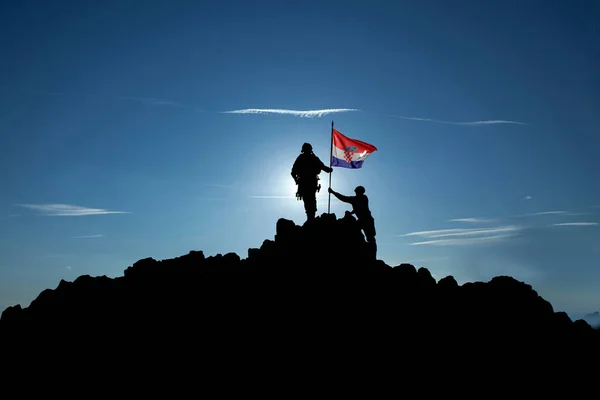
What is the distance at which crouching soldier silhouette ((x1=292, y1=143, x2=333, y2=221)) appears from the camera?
1022 inches

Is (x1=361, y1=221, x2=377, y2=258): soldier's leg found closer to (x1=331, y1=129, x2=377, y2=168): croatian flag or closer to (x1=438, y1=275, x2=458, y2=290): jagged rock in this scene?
(x1=331, y1=129, x2=377, y2=168): croatian flag

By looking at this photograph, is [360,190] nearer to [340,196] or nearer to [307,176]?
[340,196]

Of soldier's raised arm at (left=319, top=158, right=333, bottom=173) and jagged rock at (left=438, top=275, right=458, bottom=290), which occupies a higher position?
soldier's raised arm at (left=319, top=158, right=333, bottom=173)

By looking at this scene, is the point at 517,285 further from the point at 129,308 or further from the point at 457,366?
the point at 129,308

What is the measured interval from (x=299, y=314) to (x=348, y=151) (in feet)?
37.7

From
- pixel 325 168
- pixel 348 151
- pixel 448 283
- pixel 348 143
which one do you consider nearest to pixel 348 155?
pixel 348 151

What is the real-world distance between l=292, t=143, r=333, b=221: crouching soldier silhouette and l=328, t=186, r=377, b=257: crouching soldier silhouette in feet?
7.16

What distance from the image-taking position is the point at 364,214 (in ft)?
83.8

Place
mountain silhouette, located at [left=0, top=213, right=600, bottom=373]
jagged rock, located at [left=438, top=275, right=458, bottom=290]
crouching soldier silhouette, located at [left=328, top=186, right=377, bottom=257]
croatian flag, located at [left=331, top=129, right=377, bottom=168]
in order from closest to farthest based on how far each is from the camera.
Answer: mountain silhouette, located at [left=0, top=213, right=600, bottom=373] → crouching soldier silhouette, located at [left=328, top=186, right=377, bottom=257] → jagged rock, located at [left=438, top=275, right=458, bottom=290] → croatian flag, located at [left=331, top=129, right=377, bottom=168]

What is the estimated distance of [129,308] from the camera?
24516 mm

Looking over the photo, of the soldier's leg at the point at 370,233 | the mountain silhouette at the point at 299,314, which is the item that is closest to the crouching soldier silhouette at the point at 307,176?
the mountain silhouette at the point at 299,314

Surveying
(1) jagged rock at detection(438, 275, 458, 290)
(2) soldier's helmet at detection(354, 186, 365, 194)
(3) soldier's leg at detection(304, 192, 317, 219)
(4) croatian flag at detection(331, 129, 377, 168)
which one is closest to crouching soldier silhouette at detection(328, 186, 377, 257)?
(2) soldier's helmet at detection(354, 186, 365, 194)

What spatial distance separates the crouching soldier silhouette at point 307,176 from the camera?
85.2 ft

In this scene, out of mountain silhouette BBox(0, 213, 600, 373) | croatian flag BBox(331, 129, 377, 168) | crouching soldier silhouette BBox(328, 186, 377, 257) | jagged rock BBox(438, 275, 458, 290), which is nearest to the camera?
mountain silhouette BBox(0, 213, 600, 373)
